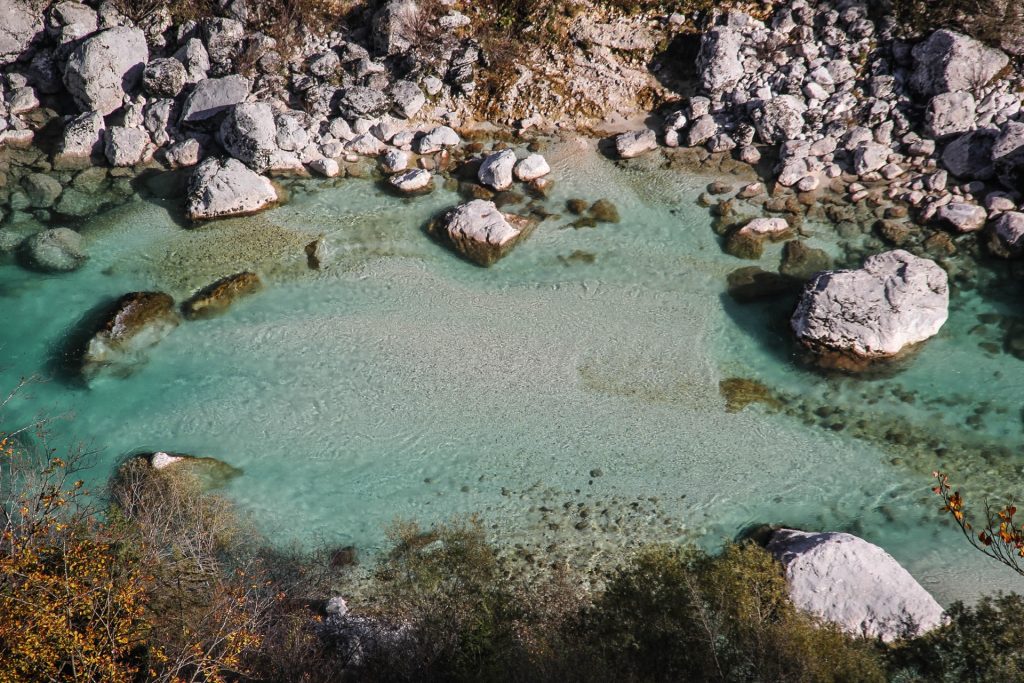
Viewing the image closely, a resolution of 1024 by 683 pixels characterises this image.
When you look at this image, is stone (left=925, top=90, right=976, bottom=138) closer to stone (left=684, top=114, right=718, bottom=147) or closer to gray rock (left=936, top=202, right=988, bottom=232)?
gray rock (left=936, top=202, right=988, bottom=232)

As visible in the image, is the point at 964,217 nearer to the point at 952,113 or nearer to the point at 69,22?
the point at 952,113

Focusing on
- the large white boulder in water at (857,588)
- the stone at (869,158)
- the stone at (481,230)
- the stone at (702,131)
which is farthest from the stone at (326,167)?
the large white boulder in water at (857,588)

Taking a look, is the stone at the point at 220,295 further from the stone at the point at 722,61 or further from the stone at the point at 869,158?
the stone at the point at 869,158

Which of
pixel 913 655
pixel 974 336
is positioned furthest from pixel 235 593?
pixel 974 336

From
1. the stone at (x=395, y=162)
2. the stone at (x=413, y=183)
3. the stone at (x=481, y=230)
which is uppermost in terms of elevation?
the stone at (x=395, y=162)

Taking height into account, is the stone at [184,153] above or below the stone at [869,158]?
below

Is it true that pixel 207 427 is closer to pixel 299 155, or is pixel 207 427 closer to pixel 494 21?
pixel 299 155
